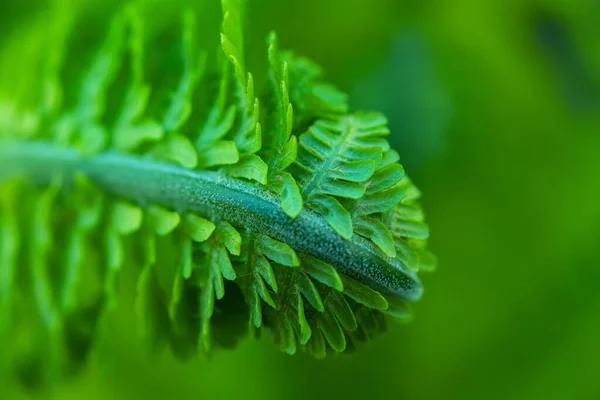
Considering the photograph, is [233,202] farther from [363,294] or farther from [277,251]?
[363,294]

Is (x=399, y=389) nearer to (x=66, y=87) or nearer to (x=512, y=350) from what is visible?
(x=512, y=350)

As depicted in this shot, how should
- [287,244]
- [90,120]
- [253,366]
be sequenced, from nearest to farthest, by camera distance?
[287,244], [90,120], [253,366]

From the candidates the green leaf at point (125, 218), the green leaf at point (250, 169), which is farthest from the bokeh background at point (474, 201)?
the green leaf at point (250, 169)

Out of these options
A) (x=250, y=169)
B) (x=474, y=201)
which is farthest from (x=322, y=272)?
(x=474, y=201)

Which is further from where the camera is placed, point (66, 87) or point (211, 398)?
point (211, 398)

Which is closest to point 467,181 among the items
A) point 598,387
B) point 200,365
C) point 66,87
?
point 598,387

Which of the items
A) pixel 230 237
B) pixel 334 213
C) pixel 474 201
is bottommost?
pixel 230 237

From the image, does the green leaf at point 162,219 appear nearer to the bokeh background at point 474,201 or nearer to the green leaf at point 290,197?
the green leaf at point 290,197
